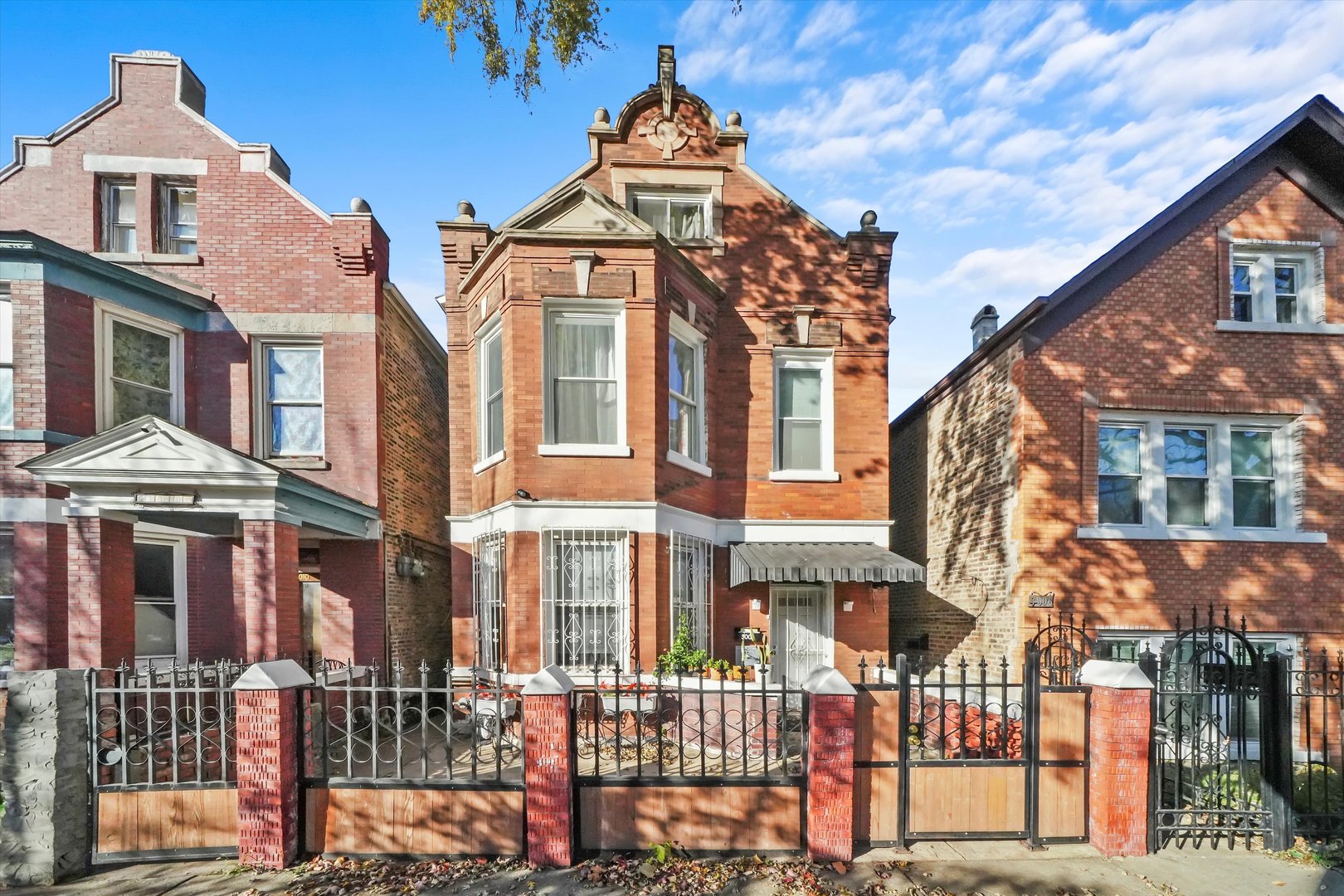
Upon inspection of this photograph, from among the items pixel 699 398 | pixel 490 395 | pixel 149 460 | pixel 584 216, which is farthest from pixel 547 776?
pixel 584 216

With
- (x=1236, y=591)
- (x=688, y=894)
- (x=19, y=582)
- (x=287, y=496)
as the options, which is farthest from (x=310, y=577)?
(x=1236, y=591)

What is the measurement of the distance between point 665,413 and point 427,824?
19.5 feet

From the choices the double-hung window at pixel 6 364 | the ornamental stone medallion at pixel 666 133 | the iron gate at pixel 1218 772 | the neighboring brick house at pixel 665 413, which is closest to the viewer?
the iron gate at pixel 1218 772

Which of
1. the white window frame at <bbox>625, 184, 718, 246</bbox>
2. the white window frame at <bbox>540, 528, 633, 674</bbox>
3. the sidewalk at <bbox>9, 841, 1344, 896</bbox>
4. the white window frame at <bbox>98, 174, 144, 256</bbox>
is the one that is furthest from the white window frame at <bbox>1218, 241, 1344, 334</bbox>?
the white window frame at <bbox>98, 174, 144, 256</bbox>

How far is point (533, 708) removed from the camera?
233 inches

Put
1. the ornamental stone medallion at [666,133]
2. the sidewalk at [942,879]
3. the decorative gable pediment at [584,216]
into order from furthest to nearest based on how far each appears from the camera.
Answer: the ornamental stone medallion at [666,133] < the decorative gable pediment at [584,216] < the sidewalk at [942,879]

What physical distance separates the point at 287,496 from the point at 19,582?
3.57m

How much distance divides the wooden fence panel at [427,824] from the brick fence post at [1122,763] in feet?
17.9

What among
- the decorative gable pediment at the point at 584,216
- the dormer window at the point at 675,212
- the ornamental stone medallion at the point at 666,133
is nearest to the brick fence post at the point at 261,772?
the decorative gable pediment at the point at 584,216

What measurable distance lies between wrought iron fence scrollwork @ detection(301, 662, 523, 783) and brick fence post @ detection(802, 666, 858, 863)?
8.98 ft

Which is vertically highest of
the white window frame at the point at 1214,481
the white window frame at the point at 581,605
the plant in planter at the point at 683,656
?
the white window frame at the point at 1214,481

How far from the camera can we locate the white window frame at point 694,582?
996 centimetres

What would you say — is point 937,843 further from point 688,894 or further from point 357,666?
point 357,666

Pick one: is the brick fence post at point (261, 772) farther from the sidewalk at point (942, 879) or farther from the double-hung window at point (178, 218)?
the double-hung window at point (178, 218)
